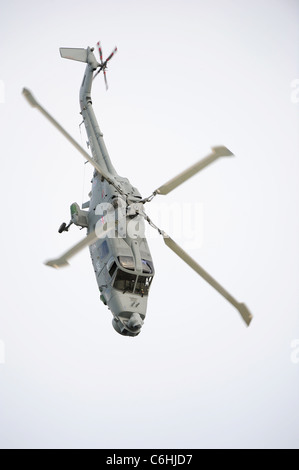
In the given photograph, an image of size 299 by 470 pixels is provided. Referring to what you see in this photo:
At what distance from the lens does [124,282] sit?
1936 centimetres

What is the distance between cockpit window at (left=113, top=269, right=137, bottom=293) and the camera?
63.3ft

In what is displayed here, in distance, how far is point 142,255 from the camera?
1984 centimetres

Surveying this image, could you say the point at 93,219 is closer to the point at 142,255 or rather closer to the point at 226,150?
the point at 142,255

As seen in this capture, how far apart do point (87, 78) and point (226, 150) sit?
6557mm

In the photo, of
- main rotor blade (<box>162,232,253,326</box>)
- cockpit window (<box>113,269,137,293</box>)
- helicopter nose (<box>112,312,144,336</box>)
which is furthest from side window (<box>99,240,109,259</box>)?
main rotor blade (<box>162,232,253,326</box>)

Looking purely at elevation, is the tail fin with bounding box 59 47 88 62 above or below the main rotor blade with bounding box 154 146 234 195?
above

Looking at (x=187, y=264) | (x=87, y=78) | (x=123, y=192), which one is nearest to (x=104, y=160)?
(x=123, y=192)

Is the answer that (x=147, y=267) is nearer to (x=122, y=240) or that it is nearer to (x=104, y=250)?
(x=122, y=240)

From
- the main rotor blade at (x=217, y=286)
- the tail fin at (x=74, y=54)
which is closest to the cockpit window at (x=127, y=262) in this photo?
the main rotor blade at (x=217, y=286)

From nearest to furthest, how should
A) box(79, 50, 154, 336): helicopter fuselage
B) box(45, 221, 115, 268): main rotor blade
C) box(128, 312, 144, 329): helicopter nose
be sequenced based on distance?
box(45, 221, 115, 268): main rotor blade
box(128, 312, 144, 329): helicopter nose
box(79, 50, 154, 336): helicopter fuselage

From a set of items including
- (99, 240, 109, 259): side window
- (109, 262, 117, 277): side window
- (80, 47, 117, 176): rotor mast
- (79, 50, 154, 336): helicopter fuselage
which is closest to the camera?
(79, 50, 154, 336): helicopter fuselage

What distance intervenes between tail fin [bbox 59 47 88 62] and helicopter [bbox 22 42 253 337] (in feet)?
13.0

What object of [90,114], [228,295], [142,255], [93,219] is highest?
[90,114]

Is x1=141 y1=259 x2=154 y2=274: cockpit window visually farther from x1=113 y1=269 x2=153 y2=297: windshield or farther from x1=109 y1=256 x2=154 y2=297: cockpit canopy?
x1=113 y1=269 x2=153 y2=297: windshield
